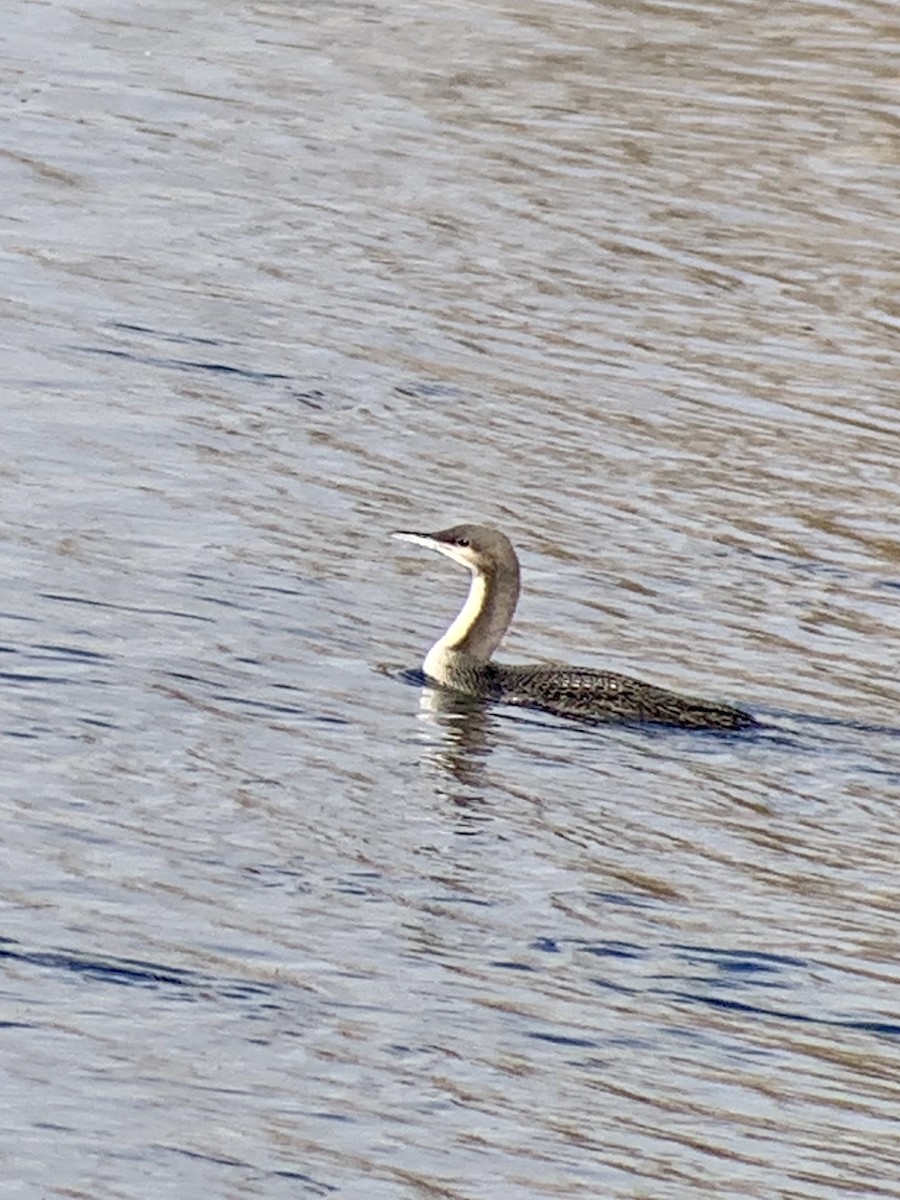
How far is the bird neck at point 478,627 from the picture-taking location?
12.8m

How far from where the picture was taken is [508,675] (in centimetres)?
1291

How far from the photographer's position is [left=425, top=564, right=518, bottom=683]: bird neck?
12781 mm

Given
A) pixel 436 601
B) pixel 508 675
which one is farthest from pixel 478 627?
pixel 436 601

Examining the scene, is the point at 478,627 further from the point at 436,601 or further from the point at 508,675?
the point at 436,601

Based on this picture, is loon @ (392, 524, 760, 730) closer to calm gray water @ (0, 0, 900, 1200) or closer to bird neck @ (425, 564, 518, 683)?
bird neck @ (425, 564, 518, 683)

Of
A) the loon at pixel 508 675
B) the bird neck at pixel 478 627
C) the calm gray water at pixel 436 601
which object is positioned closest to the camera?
the calm gray water at pixel 436 601

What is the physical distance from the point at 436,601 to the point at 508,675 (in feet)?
4.63

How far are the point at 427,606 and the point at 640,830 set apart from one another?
3.10 meters

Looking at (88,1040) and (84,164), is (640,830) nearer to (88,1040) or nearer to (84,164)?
(88,1040)

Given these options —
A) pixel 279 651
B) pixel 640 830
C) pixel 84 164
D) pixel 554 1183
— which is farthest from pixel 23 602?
pixel 84 164

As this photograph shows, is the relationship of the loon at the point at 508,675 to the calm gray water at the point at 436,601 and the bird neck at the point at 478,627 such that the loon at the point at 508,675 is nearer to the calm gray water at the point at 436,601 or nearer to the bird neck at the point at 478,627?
the bird neck at the point at 478,627

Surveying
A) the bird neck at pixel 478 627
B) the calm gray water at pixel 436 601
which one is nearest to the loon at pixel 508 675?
the bird neck at pixel 478 627

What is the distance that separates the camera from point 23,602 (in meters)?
13.0

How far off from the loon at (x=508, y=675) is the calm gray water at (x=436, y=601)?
0.11m
